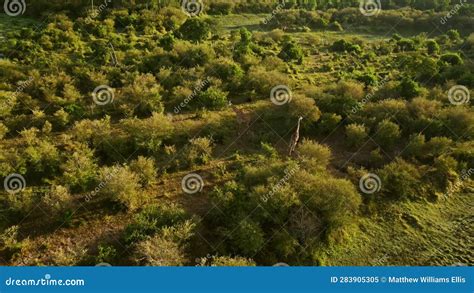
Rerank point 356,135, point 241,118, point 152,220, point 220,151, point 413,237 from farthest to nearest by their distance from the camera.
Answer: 1. point 241,118
2. point 356,135
3. point 220,151
4. point 413,237
5. point 152,220

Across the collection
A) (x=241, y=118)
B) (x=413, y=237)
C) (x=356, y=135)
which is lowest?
(x=413, y=237)

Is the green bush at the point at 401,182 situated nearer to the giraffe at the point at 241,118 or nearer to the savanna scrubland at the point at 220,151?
the savanna scrubland at the point at 220,151

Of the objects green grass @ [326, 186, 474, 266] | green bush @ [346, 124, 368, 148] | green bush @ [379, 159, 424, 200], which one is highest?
green bush @ [346, 124, 368, 148]

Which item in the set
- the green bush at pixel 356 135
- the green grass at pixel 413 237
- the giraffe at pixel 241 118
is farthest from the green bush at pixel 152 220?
the green bush at pixel 356 135

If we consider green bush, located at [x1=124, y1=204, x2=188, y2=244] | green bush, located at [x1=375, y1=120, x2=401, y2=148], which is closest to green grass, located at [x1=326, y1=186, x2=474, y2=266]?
green bush, located at [x1=375, y1=120, x2=401, y2=148]

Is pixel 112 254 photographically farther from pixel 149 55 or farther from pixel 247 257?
pixel 149 55

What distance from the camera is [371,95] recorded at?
30562 mm

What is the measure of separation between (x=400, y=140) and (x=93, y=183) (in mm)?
20226

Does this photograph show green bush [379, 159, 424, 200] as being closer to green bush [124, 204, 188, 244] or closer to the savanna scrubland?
the savanna scrubland

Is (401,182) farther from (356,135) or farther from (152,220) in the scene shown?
(152,220)

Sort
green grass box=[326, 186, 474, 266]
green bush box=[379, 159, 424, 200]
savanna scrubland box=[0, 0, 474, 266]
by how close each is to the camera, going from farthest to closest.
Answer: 1. green bush box=[379, 159, 424, 200]
2. green grass box=[326, 186, 474, 266]
3. savanna scrubland box=[0, 0, 474, 266]

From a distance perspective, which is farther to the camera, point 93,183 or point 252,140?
point 252,140

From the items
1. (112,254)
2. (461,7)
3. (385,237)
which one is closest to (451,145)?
(385,237)

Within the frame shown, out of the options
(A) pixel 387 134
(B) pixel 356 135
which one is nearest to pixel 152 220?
(B) pixel 356 135
